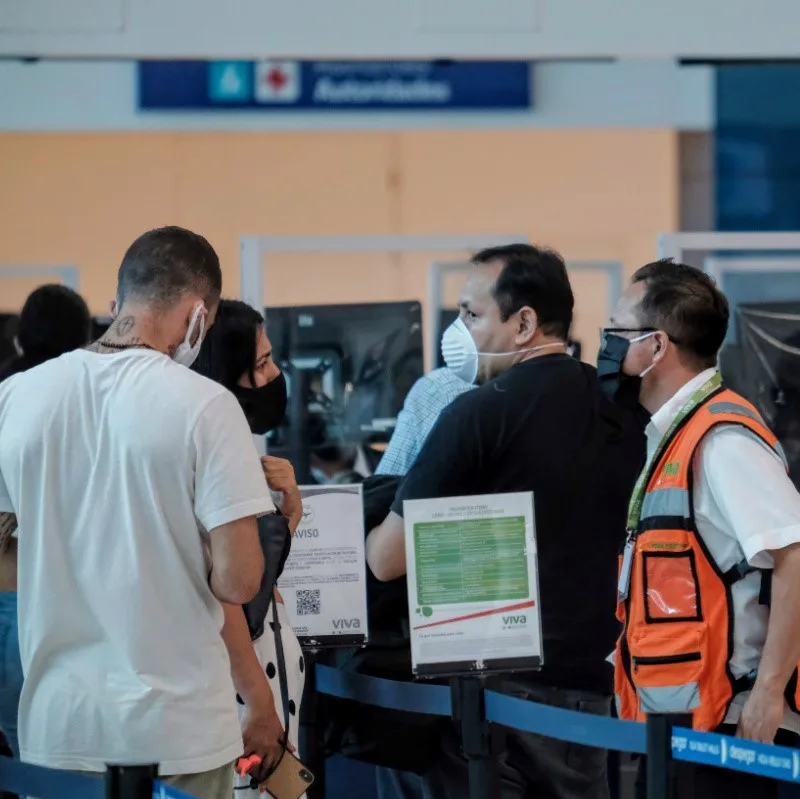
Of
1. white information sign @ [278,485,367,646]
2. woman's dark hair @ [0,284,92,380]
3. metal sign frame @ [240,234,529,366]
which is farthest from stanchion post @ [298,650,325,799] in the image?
woman's dark hair @ [0,284,92,380]

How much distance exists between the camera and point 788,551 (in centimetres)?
201

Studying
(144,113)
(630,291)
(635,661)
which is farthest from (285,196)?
(635,661)

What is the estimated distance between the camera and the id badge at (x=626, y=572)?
2176 mm

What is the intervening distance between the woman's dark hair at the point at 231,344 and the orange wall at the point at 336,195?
446 cm

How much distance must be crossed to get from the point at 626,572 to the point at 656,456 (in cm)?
21

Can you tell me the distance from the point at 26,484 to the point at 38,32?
2196 millimetres

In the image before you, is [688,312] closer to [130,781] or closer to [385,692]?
[385,692]

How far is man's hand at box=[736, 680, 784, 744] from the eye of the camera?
78.4 inches

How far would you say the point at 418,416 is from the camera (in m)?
3.00

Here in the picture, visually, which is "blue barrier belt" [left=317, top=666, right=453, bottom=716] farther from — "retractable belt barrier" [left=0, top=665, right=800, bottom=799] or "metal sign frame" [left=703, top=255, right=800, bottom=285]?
"metal sign frame" [left=703, top=255, right=800, bottom=285]

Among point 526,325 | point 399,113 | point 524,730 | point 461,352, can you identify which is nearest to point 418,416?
point 461,352

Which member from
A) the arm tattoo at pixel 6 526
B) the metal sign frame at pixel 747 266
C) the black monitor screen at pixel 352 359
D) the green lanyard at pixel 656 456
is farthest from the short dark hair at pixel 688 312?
the black monitor screen at pixel 352 359

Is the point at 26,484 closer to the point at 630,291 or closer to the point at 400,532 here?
the point at 400,532

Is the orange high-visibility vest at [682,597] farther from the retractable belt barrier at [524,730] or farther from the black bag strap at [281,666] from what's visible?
the black bag strap at [281,666]
